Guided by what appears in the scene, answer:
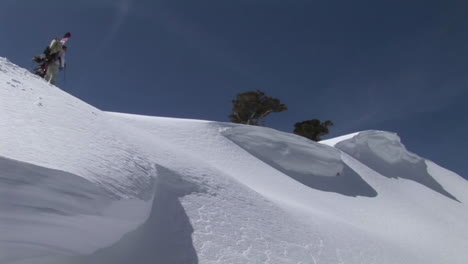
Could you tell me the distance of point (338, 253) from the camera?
13.3 ft

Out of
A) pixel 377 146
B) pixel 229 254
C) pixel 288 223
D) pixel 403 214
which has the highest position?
pixel 377 146

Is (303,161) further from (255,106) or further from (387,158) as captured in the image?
(255,106)

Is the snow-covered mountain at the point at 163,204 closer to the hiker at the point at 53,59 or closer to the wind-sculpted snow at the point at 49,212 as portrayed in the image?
the wind-sculpted snow at the point at 49,212

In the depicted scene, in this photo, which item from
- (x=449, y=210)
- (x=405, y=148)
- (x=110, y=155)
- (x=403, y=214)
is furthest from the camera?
(x=405, y=148)

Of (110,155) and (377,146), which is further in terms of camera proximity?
(377,146)

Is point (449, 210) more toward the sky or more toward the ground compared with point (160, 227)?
more toward the sky

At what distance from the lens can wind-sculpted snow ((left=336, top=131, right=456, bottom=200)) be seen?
11555 mm

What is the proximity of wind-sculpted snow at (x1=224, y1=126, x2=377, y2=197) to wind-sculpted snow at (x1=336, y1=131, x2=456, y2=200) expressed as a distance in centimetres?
228

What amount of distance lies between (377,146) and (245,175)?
8202 mm

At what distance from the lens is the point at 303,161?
921 cm

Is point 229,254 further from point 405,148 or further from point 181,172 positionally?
point 405,148

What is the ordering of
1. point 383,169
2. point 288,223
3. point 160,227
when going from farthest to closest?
1. point 383,169
2. point 288,223
3. point 160,227

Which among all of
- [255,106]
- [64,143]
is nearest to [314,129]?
[255,106]

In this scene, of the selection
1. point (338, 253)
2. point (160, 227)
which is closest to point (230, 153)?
point (338, 253)
